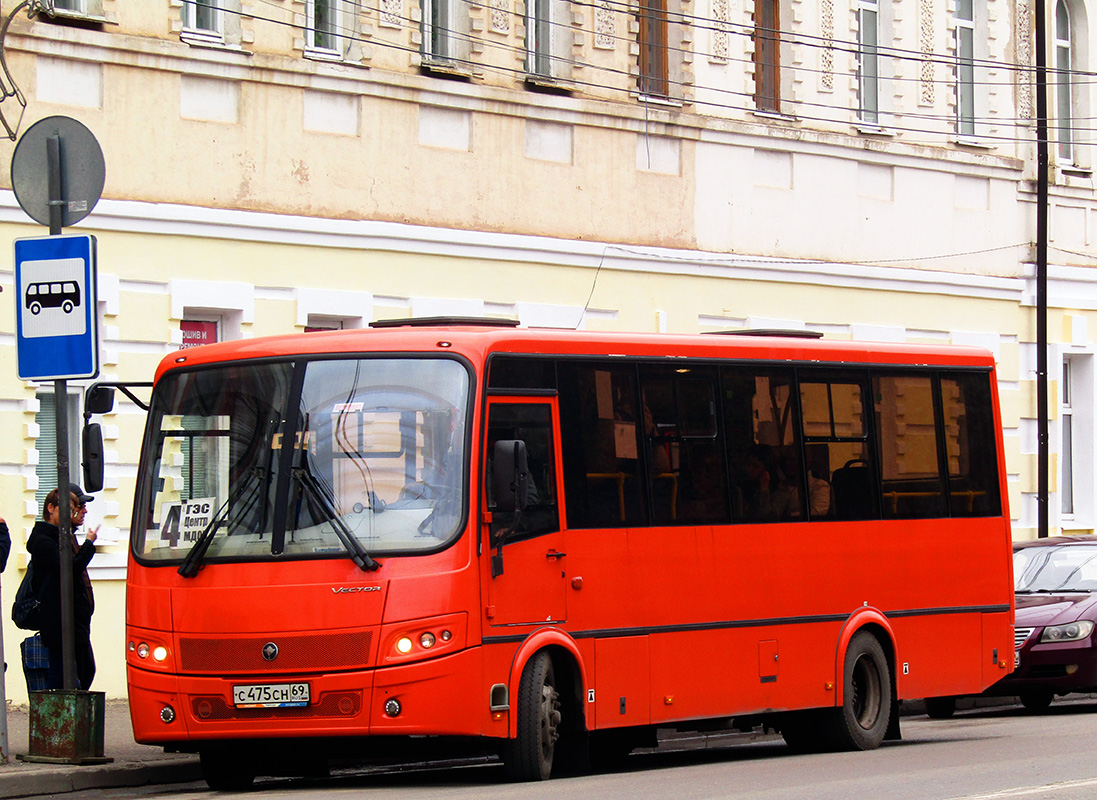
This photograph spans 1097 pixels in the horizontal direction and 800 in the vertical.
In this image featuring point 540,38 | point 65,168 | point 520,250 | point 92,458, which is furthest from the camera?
point 540,38

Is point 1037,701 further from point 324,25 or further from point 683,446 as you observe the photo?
point 324,25

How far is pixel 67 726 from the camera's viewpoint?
44.6ft

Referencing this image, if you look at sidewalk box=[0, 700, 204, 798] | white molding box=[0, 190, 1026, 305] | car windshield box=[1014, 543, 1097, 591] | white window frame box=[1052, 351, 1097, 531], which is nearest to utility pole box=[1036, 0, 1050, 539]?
white molding box=[0, 190, 1026, 305]

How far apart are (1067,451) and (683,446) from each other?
18.2m

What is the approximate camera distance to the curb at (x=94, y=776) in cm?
1278

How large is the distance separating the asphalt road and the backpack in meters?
1.74

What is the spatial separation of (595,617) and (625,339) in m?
1.90

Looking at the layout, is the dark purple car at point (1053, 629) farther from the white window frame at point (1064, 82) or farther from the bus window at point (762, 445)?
the white window frame at point (1064, 82)

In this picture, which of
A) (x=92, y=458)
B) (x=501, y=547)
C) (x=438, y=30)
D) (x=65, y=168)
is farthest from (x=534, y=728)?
(x=438, y=30)

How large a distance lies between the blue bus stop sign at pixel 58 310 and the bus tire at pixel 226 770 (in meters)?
2.48

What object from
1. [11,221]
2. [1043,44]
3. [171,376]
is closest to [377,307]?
[11,221]

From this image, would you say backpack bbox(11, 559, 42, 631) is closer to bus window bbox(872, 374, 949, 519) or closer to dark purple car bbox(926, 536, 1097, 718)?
bus window bbox(872, 374, 949, 519)

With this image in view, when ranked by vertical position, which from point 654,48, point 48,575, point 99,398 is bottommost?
point 48,575

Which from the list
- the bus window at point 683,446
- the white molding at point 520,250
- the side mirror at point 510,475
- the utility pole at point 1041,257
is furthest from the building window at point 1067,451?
the side mirror at point 510,475
